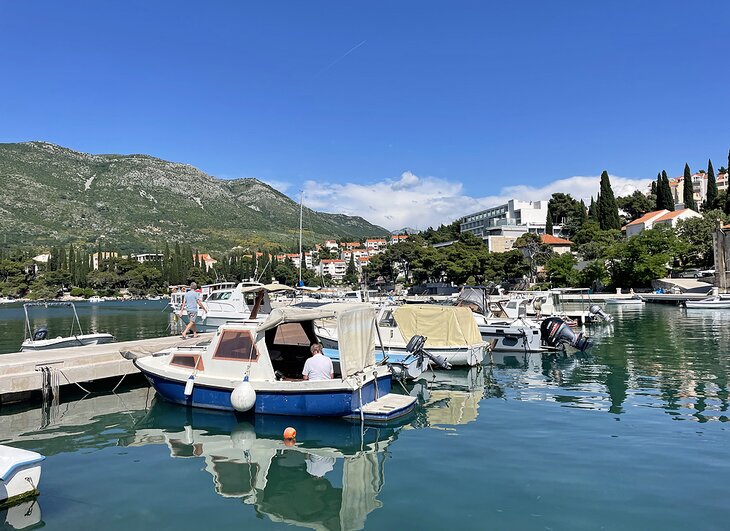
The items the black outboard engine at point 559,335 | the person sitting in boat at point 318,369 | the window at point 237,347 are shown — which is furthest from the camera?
the black outboard engine at point 559,335

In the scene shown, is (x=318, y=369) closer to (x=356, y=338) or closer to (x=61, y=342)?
(x=356, y=338)

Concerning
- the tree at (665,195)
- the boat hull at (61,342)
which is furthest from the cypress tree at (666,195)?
the boat hull at (61,342)

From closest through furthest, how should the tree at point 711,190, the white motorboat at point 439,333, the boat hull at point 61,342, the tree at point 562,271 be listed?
1. the white motorboat at point 439,333
2. the boat hull at point 61,342
3. the tree at point 562,271
4. the tree at point 711,190

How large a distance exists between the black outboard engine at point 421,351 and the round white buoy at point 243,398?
7210mm

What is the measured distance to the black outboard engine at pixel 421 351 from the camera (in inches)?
742

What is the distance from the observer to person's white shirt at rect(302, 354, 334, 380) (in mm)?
13016

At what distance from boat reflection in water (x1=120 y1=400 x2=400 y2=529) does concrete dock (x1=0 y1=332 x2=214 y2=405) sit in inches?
136

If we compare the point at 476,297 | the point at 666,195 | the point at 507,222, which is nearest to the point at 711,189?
the point at 666,195

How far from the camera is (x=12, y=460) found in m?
7.94

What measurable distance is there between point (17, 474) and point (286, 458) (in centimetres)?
462

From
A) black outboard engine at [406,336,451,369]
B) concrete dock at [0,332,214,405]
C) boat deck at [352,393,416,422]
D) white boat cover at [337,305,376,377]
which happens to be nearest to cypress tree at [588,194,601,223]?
black outboard engine at [406,336,451,369]

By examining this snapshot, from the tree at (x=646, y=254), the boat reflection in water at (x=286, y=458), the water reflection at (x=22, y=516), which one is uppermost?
the tree at (x=646, y=254)

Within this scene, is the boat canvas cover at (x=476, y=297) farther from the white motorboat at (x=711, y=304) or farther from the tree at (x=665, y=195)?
the tree at (x=665, y=195)

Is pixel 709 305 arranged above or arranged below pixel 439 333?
below
